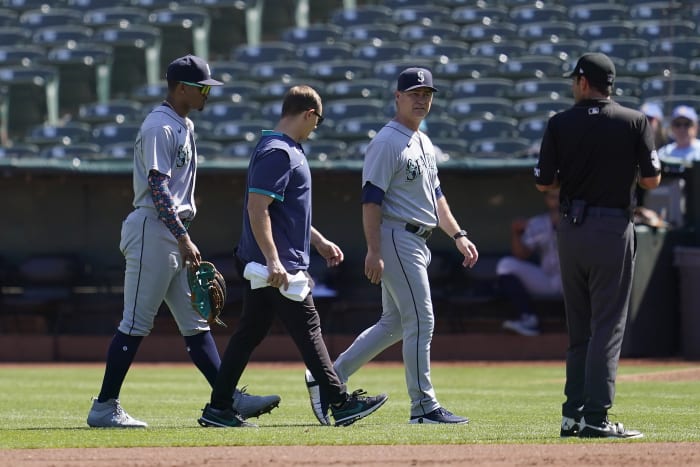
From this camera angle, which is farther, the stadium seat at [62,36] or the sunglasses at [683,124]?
the stadium seat at [62,36]

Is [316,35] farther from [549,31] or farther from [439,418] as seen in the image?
[439,418]

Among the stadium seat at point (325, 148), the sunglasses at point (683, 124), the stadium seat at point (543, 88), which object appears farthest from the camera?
the stadium seat at point (543, 88)

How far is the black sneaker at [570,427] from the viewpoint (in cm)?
579

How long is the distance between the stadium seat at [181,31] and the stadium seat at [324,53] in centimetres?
175

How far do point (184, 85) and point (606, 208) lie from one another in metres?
2.25

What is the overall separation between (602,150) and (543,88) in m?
10.9

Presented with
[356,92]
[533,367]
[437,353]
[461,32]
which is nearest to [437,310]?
[437,353]

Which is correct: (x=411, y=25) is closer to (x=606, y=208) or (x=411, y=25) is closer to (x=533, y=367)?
(x=533, y=367)

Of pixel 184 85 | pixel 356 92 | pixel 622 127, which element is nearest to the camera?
pixel 622 127

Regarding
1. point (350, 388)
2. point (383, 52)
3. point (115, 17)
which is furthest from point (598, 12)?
point (350, 388)

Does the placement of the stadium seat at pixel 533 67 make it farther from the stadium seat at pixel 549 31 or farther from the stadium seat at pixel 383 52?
the stadium seat at pixel 383 52

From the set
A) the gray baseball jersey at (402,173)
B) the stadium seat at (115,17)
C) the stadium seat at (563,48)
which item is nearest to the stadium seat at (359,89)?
the stadium seat at (563,48)

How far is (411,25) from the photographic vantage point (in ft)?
62.2

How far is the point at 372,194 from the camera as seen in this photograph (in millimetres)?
6375
